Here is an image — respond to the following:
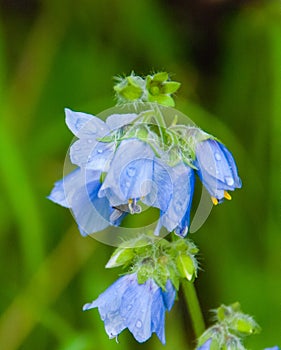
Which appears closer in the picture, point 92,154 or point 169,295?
point 92,154

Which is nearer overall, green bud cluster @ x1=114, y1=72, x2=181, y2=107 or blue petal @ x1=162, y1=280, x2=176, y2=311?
green bud cluster @ x1=114, y1=72, x2=181, y2=107

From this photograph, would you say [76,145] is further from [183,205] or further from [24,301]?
[24,301]

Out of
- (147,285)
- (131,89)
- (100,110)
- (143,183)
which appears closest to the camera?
(143,183)

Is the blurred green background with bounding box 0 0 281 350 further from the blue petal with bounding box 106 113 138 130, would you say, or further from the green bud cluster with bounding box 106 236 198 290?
the blue petal with bounding box 106 113 138 130

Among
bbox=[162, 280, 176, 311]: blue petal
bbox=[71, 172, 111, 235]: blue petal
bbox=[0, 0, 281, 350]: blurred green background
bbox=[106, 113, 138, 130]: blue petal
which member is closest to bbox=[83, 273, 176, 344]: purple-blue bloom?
bbox=[162, 280, 176, 311]: blue petal

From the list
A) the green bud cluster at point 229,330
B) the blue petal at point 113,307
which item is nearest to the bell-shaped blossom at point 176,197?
the blue petal at point 113,307

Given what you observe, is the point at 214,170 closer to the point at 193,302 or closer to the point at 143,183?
the point at 143,183

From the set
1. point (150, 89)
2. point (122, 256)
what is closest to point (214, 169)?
point (150, 89)
